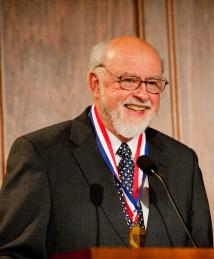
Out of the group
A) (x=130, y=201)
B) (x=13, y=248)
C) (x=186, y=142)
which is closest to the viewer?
(x=13, y=248)

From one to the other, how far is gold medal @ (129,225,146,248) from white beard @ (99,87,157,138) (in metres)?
0.42

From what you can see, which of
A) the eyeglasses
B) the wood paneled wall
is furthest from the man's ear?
the wood paneled wall

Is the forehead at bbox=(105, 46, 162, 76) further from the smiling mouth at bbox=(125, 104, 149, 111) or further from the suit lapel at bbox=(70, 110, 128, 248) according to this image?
the suit lapel at bbox=(70, 110, 128, 248)

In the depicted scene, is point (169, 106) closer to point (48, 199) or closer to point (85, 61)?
point (85, 61)

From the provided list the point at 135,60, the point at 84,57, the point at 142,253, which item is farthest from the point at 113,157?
the point at 142,253

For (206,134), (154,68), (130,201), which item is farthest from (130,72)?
(206,134)

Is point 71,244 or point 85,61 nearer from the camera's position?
point 71,244

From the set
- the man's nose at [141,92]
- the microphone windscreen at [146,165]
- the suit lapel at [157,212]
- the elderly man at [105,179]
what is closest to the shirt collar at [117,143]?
the elderly man at [105,179]

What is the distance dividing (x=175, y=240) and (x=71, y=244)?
47cm

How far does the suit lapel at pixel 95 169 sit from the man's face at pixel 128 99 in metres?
0.11

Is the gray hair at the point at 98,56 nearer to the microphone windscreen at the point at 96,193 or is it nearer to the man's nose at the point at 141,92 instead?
the man's nose at the point at 141,92

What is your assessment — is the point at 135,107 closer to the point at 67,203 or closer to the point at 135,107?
the point at 135,107

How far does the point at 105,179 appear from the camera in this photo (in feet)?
9.00

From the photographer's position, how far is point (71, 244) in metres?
2.62
